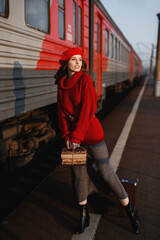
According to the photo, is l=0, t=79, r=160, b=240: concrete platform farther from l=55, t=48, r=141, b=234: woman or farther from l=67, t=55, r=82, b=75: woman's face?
l=67, t=55, r=82, b=75: woman's face

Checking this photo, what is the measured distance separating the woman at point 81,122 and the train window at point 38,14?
1643mm

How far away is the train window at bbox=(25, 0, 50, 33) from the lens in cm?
355

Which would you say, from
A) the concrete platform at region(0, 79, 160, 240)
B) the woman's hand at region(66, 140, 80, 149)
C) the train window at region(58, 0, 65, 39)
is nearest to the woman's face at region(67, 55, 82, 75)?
the woman's hand at region(66, 140, 80, 149)

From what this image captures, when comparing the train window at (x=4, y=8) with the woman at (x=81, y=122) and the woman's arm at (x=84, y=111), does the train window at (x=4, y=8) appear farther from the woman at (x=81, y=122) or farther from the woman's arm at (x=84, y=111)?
the woman's arm at (x=84, y=111)

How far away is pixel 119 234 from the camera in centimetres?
249

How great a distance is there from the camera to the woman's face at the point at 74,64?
2.26 meters

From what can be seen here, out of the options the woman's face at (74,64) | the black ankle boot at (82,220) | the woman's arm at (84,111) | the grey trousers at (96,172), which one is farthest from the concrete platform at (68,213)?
Answer: the woman's face at (74,64)

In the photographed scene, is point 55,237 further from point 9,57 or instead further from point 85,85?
point 9,57

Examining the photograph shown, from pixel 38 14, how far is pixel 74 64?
2.01 meters

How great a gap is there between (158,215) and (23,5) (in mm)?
3136

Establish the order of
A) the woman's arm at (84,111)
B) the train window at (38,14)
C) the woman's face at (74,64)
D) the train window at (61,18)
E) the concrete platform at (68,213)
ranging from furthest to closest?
the train window at (61,18)
the train window at (38,14)
the concrete platform at (68,213)
the woman's face at (74,64)
the woman's arm at (84,111)

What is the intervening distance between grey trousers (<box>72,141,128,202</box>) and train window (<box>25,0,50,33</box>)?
7.25ft

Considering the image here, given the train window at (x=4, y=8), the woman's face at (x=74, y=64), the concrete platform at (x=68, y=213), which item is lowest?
the concrete platform at (x=68, y=213)

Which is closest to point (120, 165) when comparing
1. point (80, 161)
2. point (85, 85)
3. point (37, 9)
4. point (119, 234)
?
point (119, 234)
